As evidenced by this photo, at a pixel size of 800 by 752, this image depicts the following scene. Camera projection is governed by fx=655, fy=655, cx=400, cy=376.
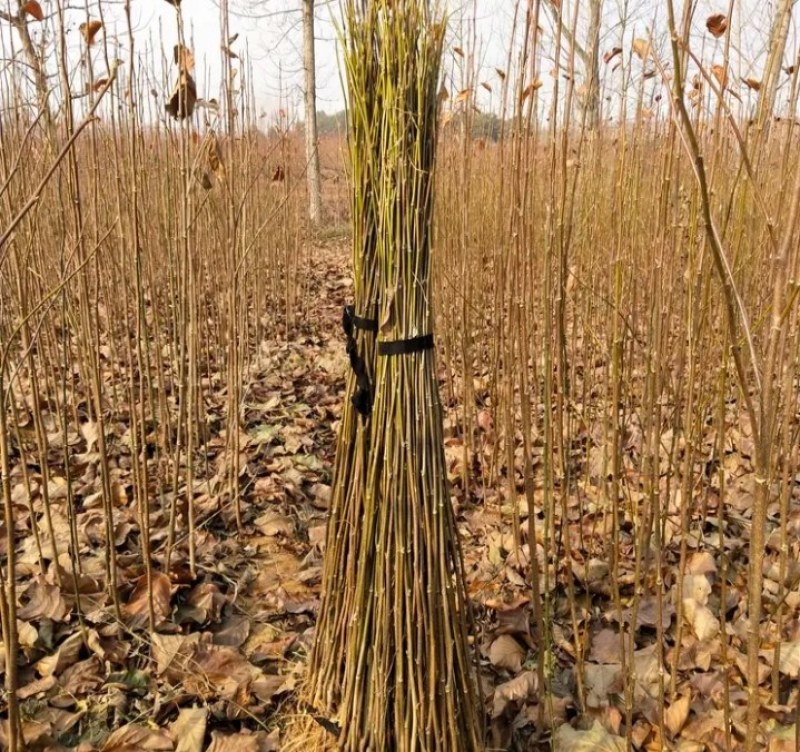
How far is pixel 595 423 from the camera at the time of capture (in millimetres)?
2432

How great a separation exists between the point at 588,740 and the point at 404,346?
81cm

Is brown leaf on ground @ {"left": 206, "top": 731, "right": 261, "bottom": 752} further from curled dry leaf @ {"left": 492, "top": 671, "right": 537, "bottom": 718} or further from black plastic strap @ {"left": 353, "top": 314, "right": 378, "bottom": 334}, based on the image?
black plastic strap @ {"left": 353, "top": 314, "right": 378, "bottom": 334}

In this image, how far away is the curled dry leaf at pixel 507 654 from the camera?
1.42 m

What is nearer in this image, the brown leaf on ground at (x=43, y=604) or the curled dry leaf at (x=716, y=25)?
the curled dry leaf at (x=716, y=25)

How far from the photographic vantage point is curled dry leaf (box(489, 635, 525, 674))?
1.42 metres

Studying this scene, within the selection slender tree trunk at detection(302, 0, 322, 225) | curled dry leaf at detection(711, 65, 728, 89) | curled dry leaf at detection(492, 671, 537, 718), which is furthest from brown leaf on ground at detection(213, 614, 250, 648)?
slender tree trunk at detection(302, 0, 322, 225)

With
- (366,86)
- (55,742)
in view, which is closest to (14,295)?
(55,742)

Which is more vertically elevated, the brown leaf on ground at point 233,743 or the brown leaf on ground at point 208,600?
the brown leaf on ground at point 208,600

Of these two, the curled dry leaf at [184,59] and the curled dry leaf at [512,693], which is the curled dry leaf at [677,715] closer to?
the curled dry leaf at [512,693]

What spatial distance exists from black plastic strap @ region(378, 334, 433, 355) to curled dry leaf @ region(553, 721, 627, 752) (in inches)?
30.3

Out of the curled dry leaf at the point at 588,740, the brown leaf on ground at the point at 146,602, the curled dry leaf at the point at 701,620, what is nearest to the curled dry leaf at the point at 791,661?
the curled dry leaf at the point at 701,620

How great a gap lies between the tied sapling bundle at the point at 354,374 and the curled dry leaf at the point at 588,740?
1.39ft

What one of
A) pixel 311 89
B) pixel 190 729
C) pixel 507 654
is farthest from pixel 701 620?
pixel 311 89

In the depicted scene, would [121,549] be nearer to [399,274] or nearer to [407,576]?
[407,576]
